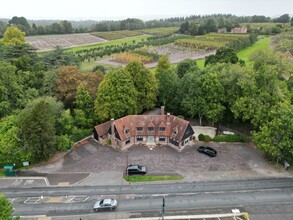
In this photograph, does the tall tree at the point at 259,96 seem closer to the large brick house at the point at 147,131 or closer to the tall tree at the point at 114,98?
the large brick house at the point at 147,131

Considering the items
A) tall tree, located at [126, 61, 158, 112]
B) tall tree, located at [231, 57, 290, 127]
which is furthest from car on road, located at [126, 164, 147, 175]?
tall tree, located at [231, 57, 290, 127]

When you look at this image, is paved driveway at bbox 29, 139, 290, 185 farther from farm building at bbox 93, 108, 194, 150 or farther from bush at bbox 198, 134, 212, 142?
farm building at bbox 93, 108, 194, 150

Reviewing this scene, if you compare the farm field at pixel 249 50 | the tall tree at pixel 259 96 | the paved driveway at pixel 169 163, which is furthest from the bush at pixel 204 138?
the farm field at pixel 249 50

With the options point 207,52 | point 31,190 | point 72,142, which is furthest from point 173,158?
point 207,52

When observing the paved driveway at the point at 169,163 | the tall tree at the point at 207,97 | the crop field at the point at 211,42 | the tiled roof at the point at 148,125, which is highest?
the tall tree at the point at 207,97

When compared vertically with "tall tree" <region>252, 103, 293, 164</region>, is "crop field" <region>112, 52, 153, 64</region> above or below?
below

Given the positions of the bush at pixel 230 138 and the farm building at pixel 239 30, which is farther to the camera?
the farm building at pixel 239 30
